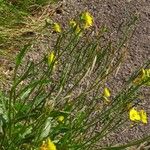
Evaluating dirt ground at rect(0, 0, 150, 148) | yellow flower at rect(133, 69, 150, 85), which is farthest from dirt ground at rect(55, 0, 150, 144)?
yellow flower at rect(133, 69, 150, 85)

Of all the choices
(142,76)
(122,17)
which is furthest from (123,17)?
(142,76)

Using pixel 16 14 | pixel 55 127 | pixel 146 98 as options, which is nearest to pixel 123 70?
pixel 146 98

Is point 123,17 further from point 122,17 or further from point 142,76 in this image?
point 142,76

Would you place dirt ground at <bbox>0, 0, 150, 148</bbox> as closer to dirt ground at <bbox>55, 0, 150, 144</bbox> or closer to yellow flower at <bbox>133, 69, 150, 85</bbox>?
dirt ground at <bbox>55, 0, 150, 144</bbox>

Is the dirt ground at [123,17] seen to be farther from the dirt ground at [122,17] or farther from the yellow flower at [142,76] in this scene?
the yellow flower at [142,76]

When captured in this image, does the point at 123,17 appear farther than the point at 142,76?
Yes

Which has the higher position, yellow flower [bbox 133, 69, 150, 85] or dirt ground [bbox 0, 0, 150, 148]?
dirt ground [bbox 0, 0, 150, 148]

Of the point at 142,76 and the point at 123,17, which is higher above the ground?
the point at 123,17

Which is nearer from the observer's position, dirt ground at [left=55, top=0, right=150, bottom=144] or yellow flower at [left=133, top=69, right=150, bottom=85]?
yellow flower at [left=133, top=69, right=150, bottom=85]

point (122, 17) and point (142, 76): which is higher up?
point (122, 17)

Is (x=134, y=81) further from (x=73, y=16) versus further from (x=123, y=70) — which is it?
(x=73, y=16)
